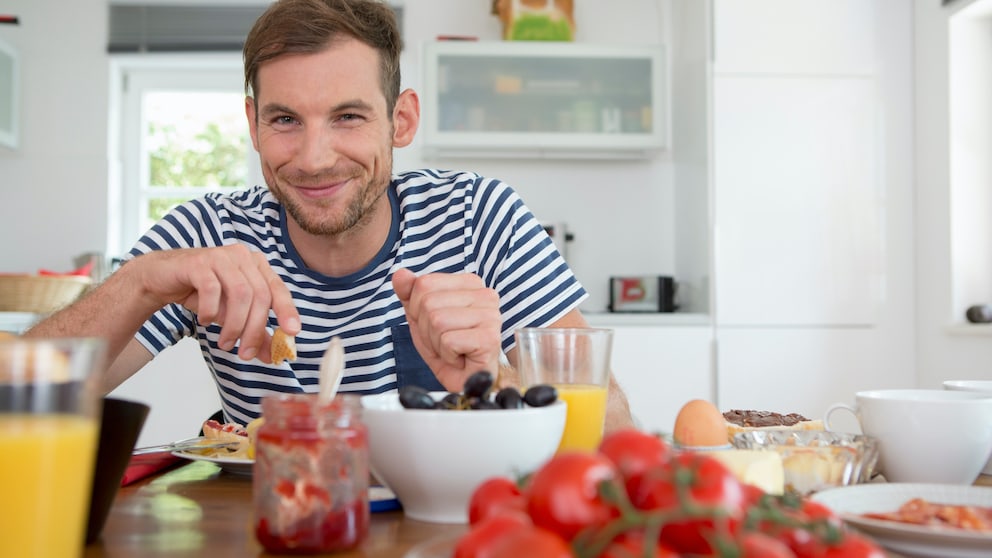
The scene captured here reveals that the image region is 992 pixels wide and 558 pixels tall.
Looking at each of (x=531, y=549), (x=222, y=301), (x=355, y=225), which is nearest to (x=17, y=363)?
(x=531, y=549)

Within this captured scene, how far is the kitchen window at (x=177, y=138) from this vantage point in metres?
3.61

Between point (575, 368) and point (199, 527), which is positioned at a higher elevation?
point (575, 368)

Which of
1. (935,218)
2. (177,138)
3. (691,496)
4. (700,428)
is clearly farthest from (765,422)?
(177,138)

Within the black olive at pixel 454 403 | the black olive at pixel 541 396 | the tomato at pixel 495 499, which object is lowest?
the tomato at pixel 495 499

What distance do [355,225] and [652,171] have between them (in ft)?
7.63

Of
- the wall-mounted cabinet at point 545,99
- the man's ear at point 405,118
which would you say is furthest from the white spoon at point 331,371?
the wall-mounted cabinet at point 545,99

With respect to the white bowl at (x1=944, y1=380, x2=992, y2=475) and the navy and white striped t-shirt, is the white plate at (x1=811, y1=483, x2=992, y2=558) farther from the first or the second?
the navy and white striped t-shirt

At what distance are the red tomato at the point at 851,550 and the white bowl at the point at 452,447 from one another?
27 centimetres

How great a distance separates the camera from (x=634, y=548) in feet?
1.19

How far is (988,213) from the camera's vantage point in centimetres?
283

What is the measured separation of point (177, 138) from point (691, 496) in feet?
12.0

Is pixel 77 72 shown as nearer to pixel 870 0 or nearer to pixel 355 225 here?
pixel 355 225

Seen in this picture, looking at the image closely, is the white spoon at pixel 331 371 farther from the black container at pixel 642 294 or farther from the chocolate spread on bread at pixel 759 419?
the black container at pixel 642 294

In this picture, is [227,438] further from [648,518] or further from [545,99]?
[545,99]
